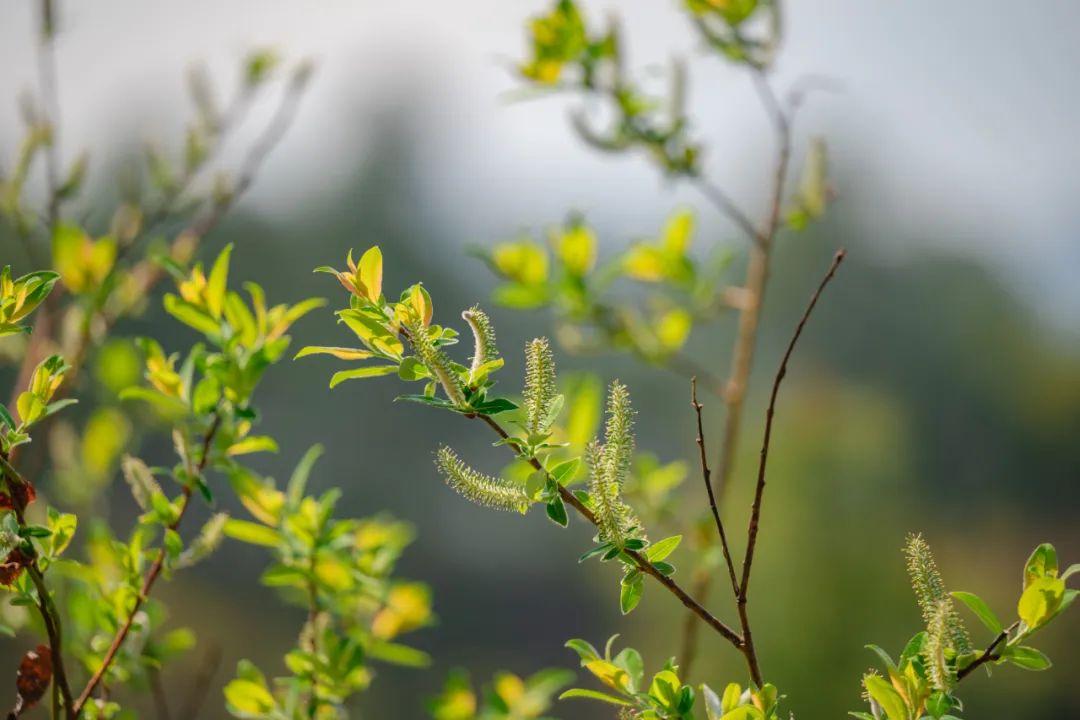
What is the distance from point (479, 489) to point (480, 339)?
0.20 feet

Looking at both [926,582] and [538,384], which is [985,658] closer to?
[926,582]

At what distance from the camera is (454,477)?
0.35 meters

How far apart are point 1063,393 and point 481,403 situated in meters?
13.5

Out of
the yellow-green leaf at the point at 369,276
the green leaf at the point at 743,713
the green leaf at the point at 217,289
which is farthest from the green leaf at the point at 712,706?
the green leaf at the point at 217,289

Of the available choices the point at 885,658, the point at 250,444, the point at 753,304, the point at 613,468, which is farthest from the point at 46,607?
the point at 753,304

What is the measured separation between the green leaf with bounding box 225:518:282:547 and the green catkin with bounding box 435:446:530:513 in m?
0.22

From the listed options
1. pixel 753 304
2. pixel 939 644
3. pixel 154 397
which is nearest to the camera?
pixel 939 644

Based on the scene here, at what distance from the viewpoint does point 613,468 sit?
351 millimetres

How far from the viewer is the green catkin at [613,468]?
340 millimetres

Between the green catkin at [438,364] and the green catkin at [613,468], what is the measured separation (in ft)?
0.19

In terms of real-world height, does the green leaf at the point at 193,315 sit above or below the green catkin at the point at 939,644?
above

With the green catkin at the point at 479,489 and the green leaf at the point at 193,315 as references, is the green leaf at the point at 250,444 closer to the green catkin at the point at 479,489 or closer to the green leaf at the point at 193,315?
the green leaf at the point at 193,315

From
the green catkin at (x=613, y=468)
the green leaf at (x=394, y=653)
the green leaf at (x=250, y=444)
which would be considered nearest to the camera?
the green catkin at (x=613, y=468)

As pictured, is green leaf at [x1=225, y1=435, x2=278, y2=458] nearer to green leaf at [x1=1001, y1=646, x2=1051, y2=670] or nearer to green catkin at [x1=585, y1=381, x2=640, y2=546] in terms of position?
green catkin at [x1=585, y1=381, x2=640, y2=546]
